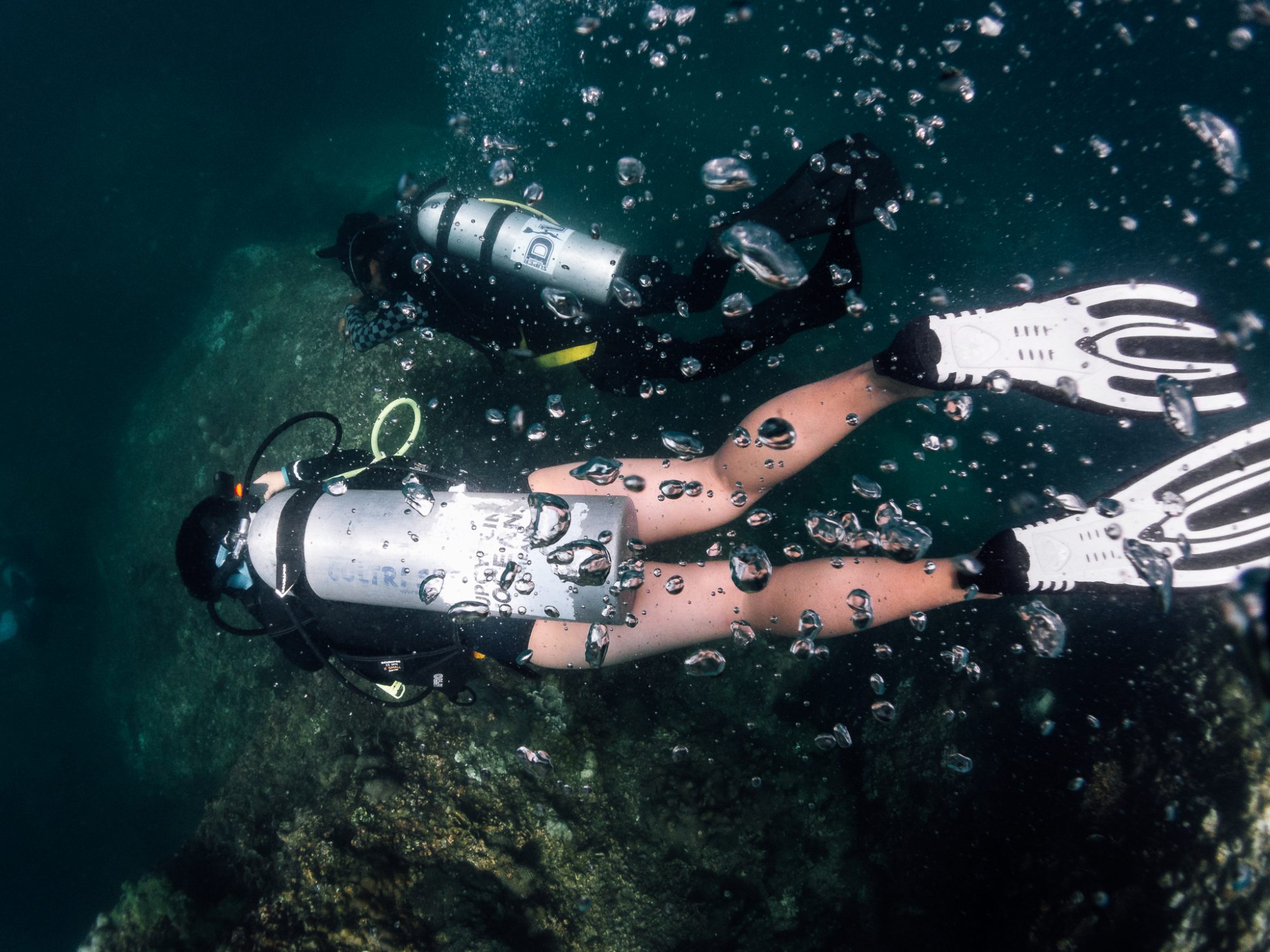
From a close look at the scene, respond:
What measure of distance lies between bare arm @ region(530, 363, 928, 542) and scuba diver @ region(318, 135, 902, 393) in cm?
94

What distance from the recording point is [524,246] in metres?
4.12

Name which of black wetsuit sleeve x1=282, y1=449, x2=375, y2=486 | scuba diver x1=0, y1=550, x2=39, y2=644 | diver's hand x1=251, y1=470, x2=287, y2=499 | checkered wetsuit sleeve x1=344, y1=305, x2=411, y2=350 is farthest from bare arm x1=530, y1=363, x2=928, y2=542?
scuba diver x1=0, y1=550, x2=39, y2=644

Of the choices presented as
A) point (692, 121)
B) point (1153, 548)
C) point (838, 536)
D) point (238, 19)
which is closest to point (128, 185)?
point (238, 19)

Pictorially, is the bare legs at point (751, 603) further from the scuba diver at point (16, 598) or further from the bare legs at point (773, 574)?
the scuba diver at point (16, 598)

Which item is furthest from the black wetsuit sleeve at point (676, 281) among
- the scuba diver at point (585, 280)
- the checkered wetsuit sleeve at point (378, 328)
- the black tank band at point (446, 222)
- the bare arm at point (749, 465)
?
the checkered wetsuit sleeve at point (378, 328)

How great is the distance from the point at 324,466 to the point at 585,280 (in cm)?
209

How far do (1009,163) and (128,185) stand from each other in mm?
24787

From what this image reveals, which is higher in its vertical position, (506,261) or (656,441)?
(506,261)

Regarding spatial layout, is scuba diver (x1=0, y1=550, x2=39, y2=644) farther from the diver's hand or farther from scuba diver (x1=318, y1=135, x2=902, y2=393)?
the diver's hand

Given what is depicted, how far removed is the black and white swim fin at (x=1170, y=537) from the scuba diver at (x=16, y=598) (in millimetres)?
19961

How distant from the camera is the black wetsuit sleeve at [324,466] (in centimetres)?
331

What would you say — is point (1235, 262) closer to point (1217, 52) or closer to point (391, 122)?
point (1217, 52)

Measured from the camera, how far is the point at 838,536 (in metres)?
3.64

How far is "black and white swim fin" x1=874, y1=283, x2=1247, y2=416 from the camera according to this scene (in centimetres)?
285
